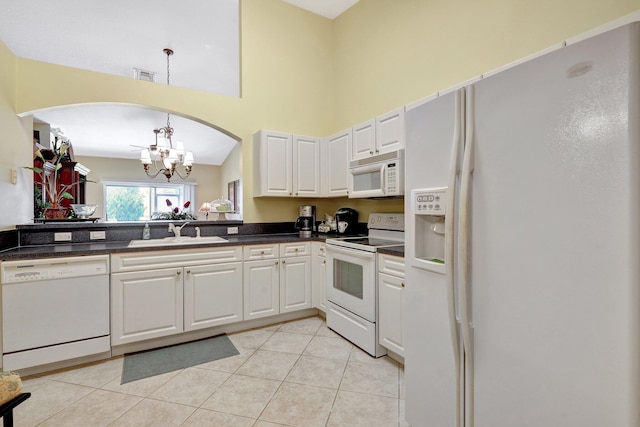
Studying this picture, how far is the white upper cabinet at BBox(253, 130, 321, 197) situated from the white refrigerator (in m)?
2.08

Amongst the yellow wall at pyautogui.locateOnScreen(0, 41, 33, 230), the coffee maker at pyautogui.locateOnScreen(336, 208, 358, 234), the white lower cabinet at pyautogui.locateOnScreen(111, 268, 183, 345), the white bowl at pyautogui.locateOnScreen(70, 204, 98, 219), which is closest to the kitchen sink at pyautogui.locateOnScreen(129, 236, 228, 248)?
the white lower cabinet at pyautogui.locateOnScreen(111, 268, 183, 345)

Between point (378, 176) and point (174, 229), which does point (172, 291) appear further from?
point (378, 176)

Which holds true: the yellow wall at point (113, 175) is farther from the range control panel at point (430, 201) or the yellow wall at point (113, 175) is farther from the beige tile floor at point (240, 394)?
the range control panel at point (430, 201)

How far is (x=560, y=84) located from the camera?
97cm

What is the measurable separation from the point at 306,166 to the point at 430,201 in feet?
7.23

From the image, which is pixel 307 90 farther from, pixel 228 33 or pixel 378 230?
pixel 378 230

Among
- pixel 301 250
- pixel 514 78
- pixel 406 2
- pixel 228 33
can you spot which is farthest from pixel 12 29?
pixel 514 78

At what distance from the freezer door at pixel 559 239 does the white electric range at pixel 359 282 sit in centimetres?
116

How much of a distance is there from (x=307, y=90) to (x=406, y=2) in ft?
4.71

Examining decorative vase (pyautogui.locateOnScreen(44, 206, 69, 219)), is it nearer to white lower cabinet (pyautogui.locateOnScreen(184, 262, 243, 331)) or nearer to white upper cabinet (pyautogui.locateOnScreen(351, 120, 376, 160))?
white lower cabinet (pyautogui.locateOnScreen(184, 262, 243, 331))

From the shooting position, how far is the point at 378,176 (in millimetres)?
2629

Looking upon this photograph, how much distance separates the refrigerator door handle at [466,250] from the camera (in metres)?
1.21

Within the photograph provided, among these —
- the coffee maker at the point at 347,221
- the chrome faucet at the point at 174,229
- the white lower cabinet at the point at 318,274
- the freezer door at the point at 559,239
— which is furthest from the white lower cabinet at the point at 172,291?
the freezer door at the point at 559,239

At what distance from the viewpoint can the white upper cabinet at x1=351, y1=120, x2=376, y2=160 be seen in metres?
2.84
